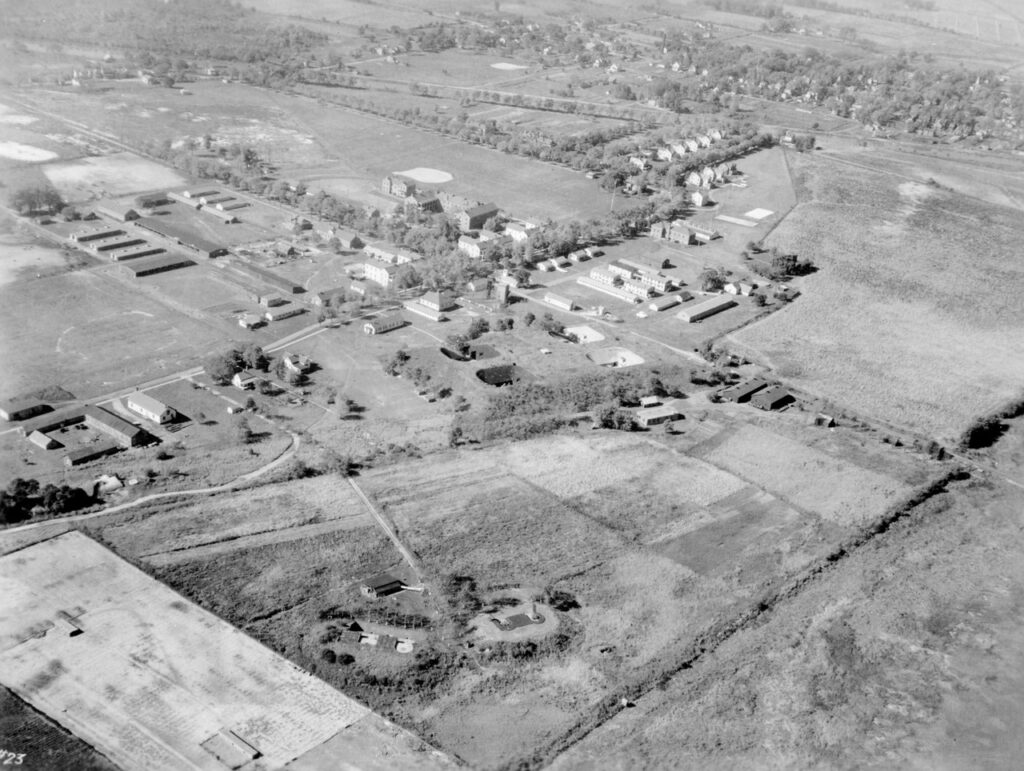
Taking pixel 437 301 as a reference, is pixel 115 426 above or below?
below

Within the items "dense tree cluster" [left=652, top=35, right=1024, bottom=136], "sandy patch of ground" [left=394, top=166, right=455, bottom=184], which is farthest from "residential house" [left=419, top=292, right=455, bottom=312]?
"dense tree cluster" [left=652, top=35, right=1024, bottom=136]

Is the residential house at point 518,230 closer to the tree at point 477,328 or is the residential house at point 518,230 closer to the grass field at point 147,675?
the tree at point 477,328

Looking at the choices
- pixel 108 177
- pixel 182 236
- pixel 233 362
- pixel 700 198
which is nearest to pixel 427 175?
pixel 700 198

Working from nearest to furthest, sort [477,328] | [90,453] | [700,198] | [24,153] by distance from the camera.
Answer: [90,453] < [477,328] < [24,153] < [700,198]

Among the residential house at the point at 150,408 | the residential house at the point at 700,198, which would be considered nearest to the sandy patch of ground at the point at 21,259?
the residential house at the point at 150,408

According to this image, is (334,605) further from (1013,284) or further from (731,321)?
(1013,284)

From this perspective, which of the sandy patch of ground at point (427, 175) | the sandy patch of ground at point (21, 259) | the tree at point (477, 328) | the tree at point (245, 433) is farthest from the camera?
the sandy patch of ground at point (427, 175)

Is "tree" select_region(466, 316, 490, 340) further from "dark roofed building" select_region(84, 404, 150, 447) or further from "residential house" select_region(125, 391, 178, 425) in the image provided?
"dark roofed building" select_region(84, 404, 150, 447)

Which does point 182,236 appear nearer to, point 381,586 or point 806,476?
point 381,586
